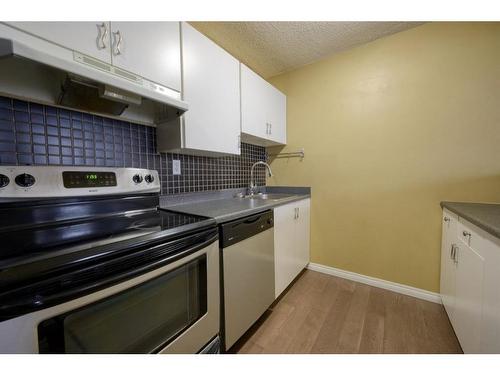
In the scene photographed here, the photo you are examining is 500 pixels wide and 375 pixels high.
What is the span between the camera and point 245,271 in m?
1.20

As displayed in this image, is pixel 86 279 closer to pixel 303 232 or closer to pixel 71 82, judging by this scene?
pixel 71 82

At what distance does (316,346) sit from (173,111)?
1707 millimetres

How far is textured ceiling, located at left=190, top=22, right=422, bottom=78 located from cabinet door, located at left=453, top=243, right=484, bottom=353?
1762 millimetres

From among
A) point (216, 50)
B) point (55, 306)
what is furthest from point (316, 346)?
point (216, 50)

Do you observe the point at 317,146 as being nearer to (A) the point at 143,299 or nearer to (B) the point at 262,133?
(B) the point at 262,133

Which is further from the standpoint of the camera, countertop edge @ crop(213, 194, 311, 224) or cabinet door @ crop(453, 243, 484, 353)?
countertop edge @ crop(213, 194, 311, 224)

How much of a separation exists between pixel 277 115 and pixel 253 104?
0.45m

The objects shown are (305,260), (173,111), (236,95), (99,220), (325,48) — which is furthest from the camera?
(305,260)

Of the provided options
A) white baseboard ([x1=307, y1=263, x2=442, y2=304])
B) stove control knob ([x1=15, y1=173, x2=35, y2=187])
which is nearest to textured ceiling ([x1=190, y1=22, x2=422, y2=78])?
stove control knob ([x1=15, y1=173, x2=35, y2=187])

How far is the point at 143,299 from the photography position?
73cm

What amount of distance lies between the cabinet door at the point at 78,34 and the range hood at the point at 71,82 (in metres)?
0.03

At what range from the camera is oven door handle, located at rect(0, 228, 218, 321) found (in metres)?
0.46

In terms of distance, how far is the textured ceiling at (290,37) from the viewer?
5.15ft

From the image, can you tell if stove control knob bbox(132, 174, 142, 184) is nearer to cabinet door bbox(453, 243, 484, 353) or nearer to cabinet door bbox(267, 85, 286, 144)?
cabinet door bbox(267, 85, 286, 144)
